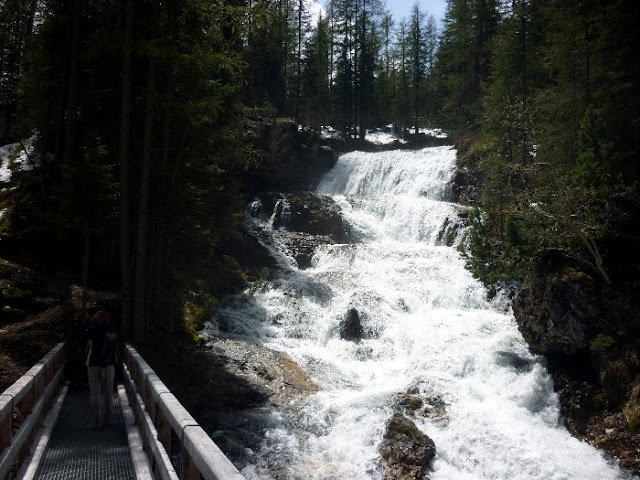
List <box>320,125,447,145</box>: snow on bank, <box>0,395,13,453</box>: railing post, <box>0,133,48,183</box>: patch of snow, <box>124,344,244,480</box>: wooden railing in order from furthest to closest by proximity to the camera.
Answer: <box>320,125,447,145</box>: snow on bank, <box>0,133,48,183</box>: patch of snow, <box>0,395,13,453</box>: railing post, <box>124,344,244,480</box>: wooden railing

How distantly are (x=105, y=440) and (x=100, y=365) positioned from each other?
4.13 ft

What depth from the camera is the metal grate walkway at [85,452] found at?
5.71 metres

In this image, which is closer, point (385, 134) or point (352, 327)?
point (352, 327)

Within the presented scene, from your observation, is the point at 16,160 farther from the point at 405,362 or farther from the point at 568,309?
the point at 568,309

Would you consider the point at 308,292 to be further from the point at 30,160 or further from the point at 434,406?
the point at 30,160

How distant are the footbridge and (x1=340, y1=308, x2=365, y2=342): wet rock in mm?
11426

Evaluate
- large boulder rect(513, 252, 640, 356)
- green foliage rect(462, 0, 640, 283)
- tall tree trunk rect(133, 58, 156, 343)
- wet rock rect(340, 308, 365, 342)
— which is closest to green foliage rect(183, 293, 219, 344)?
tall tree trunk rect(133, 58, 156, 343)

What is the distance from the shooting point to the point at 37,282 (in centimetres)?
1459

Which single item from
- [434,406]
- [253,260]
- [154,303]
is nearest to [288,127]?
[253,260]

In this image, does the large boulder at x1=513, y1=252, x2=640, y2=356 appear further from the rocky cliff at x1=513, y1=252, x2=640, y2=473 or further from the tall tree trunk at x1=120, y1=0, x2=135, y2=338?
the tall tree trunk at x1=120, y1=0, x2=135, y2=338

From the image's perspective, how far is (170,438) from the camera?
5090 millimetres

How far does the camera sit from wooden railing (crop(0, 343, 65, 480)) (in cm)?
494

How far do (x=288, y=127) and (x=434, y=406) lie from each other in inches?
1197

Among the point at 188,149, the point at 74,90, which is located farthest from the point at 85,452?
the point at 74,90
